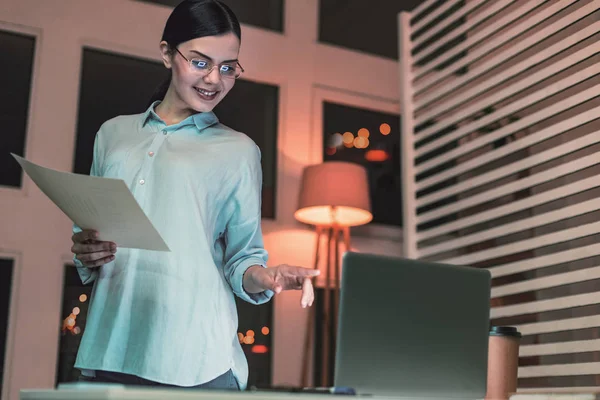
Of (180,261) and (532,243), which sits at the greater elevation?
(532,243)

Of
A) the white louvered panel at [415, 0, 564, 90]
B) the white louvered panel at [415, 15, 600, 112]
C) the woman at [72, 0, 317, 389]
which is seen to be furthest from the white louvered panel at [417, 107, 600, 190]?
the woman at [72, 0, 317, 389]

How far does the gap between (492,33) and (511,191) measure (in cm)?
63

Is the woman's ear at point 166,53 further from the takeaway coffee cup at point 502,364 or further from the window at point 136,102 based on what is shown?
the window at point 136,102

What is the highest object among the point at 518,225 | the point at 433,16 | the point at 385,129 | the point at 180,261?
the point at 433,16

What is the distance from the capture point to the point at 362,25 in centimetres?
445

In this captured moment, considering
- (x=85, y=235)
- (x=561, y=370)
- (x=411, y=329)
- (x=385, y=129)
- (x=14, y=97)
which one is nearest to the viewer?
→ (x=411, y=329)

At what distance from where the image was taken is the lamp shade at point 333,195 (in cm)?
362

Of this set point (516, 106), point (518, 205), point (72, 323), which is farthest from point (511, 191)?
point (72, 323)

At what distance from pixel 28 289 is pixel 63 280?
0.50ft

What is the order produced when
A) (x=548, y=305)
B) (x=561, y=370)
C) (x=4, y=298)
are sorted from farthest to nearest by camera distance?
(x=4, y=298), (x=548, y=305), (x=561, y=370)

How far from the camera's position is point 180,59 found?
157cm

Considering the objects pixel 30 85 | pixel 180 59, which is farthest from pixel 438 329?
pixel 30 85

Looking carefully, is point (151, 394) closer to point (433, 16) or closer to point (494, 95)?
point (494, 95)

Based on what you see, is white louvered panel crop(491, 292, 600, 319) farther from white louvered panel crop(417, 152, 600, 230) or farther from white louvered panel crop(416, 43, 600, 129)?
white louvered panel crop(416, 43, 600, 129)
